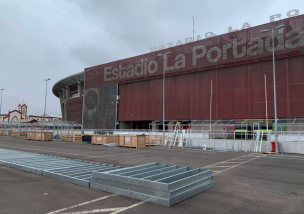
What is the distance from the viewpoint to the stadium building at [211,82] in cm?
3228

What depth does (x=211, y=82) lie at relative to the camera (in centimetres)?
3878

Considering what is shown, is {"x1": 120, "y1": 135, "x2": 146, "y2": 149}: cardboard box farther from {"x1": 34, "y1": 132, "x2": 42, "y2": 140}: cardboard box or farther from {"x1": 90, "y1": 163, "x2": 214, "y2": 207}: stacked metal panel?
{"x1": 34, "y1": 132, "x2": 42, "y2": 140}: cardboard box

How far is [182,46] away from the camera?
4291cm

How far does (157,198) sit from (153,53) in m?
42.8

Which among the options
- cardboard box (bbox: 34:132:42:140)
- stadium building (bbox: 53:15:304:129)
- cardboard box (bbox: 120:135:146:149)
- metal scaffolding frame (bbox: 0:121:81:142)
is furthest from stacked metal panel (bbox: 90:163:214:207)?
cardboard box (bbox: 34:132:42:140)

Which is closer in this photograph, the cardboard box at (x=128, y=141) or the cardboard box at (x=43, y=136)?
the cardboard box at (x=128, y=141)

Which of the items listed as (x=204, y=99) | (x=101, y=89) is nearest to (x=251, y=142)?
(x=204, y=99)

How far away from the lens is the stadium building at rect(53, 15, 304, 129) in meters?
32.3

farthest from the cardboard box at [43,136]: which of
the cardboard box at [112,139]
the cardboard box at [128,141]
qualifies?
the cardboard box at [128,141]

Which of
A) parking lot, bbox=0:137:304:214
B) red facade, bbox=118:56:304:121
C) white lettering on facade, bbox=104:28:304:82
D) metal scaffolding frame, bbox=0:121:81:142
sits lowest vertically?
parking lot, bbox=0:137:304:214

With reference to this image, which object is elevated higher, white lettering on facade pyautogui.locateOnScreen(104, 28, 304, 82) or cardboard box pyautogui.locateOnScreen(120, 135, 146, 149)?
white lettering on facade pyautogui.locateOnScreen(104, 28, 304, 82)

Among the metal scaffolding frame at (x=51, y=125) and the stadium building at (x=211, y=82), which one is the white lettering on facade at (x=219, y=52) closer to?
the stadium building at (x=211, y=82)

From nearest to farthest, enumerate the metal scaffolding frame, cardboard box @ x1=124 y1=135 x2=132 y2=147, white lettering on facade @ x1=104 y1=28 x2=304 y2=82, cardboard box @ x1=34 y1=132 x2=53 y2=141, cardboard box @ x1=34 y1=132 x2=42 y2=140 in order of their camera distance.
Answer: cardboard box @ x1=124 y1=135 x2=132 y2=147 < white lettering on facade @ x1=104 y1=28 x2=304 y2=82 < cardboard box @ x1=34 y1=132 x2=53 y2=141 < cardboard box @ x1=34 y1=132 x2=42 y2=140 < the metal scaffolding frame

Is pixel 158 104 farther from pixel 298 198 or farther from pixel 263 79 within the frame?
pixel 298 198
